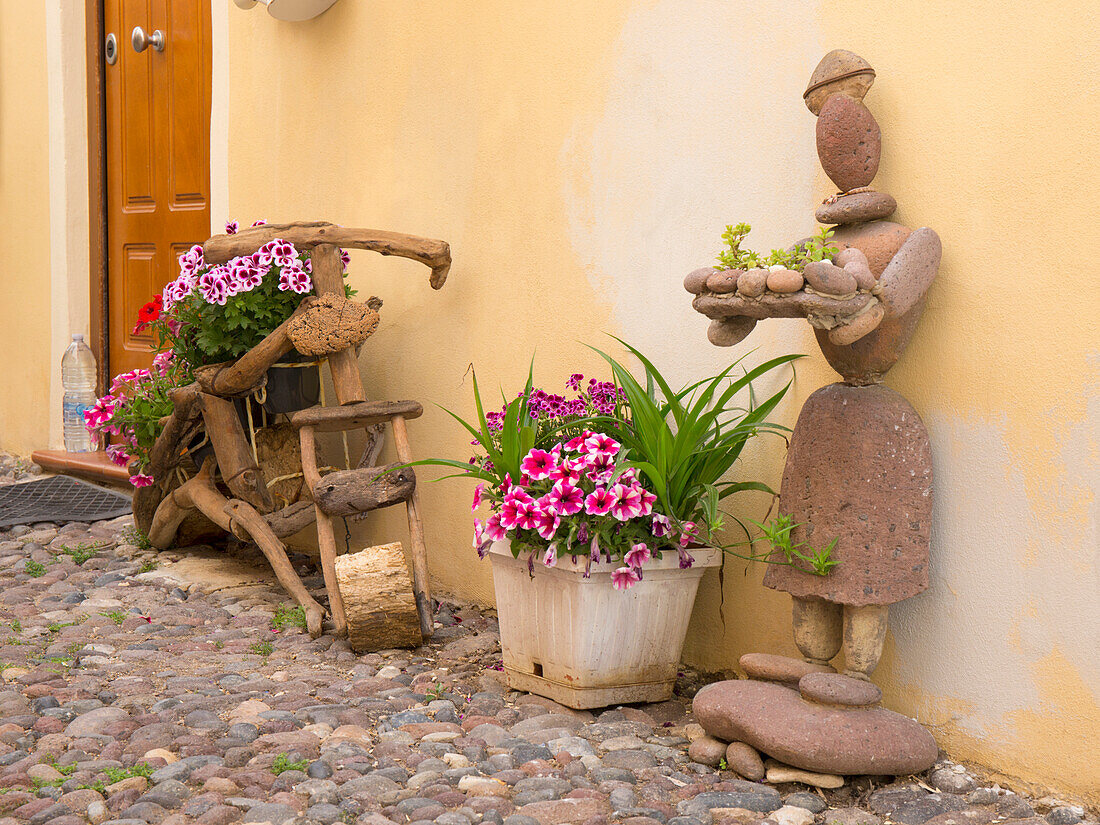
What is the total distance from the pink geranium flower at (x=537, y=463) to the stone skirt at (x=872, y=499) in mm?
540

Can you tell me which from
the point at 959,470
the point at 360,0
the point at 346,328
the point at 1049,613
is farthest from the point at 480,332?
the point at 1049,613

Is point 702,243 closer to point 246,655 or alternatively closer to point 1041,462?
point 1041,462

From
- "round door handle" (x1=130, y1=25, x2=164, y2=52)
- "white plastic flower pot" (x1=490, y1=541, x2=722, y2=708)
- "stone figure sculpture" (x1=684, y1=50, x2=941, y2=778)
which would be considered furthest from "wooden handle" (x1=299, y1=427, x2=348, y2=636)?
"round door handle" (x1=130, y1=25, x2=164, y2=52)

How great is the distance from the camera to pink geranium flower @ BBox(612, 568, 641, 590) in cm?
207

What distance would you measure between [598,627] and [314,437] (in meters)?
1.30

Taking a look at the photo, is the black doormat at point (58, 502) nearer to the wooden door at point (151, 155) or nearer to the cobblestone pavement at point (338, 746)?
the wooden door at point (151, 155)

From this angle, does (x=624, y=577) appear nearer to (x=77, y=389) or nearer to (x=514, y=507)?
(x=514, y=507)

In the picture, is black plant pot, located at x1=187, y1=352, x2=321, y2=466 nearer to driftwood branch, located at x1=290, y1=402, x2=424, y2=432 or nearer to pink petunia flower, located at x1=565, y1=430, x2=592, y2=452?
driftwood branch, located at x1=290, y1=402, x2=424, y2=432

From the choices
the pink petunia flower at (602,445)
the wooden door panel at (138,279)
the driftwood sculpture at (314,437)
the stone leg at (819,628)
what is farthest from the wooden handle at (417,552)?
the wooden door panel at (138,279)

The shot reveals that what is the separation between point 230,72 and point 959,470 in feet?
10.9

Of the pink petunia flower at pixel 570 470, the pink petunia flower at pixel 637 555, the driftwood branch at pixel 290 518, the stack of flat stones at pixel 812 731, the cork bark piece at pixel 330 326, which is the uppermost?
the cork bark piece at pixel 330 326

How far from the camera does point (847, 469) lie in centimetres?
188

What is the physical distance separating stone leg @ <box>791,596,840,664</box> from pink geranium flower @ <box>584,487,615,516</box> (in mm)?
A: 414

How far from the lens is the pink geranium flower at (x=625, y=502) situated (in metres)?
2.05
